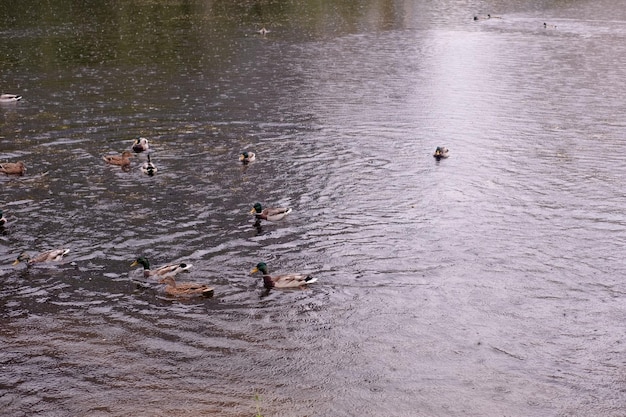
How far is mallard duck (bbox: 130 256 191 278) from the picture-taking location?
17.7 meters

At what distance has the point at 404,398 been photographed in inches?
525

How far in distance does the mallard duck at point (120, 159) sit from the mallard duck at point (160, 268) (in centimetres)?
808

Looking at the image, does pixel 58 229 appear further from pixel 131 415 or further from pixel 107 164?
pixel 131 415

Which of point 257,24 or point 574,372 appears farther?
point 257,24

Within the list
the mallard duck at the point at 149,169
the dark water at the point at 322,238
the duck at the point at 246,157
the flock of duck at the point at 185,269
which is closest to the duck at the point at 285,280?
the flock of duck at the point at 185,269

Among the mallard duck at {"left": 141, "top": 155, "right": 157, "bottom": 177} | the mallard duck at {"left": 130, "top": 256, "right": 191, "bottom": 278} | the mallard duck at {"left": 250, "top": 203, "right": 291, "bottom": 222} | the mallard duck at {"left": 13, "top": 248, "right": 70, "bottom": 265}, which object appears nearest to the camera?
the mallard duck at {"left": 130, "top": 256, "right": 191, "bottom": 278}

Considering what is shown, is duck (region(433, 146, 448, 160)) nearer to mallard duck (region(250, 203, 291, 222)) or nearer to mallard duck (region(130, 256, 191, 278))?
mallard duck (region(250, 203, 291, 222))

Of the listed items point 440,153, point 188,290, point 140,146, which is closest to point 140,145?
point 140,146

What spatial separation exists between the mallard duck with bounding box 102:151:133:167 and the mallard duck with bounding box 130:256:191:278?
8.08 m

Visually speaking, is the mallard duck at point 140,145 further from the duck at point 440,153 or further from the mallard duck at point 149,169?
the duck at point 440,153

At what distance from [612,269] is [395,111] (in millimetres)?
17327

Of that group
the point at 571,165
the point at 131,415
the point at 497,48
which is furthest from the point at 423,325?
the point at 497,48

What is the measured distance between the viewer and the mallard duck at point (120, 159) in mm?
25672

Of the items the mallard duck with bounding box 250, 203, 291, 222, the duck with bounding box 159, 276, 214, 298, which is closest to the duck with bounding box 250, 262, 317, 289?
the duck with bounding box 159, 276, 214, 298
